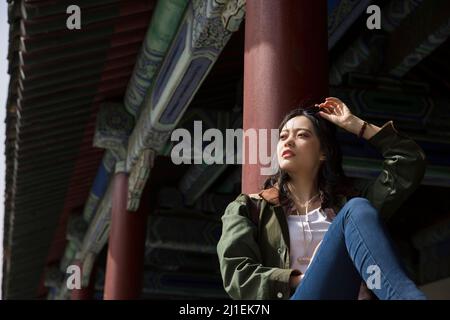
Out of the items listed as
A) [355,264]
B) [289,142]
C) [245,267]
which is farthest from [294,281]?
[289,142]

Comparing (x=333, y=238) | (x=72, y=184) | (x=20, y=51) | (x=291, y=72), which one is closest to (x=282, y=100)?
(x=291, y=72)

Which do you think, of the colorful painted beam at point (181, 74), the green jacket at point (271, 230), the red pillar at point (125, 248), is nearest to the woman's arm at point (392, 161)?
the green jacket at point (271, 230)

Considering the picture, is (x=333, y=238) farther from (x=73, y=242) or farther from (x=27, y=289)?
(x=27, y=289)

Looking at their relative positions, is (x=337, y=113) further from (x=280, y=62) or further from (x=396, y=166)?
(x=280, y=62)

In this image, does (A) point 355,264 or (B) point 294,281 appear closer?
(A) point 355,264

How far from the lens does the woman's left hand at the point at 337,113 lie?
2.61 m

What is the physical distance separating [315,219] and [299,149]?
0.21 metres

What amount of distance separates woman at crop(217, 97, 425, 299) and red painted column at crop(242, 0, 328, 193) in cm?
42

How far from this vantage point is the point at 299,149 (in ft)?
8.53

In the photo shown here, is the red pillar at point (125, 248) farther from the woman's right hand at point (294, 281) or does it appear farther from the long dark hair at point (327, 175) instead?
the woman's right hand at point (294, 281)

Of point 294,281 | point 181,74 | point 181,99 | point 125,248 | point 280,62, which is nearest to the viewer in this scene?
point 294,281

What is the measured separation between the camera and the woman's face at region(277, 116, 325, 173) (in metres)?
2.60

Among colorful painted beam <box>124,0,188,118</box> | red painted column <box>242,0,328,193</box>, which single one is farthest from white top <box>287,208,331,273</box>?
colorful painted beam <box>124,0,188,118</box>
